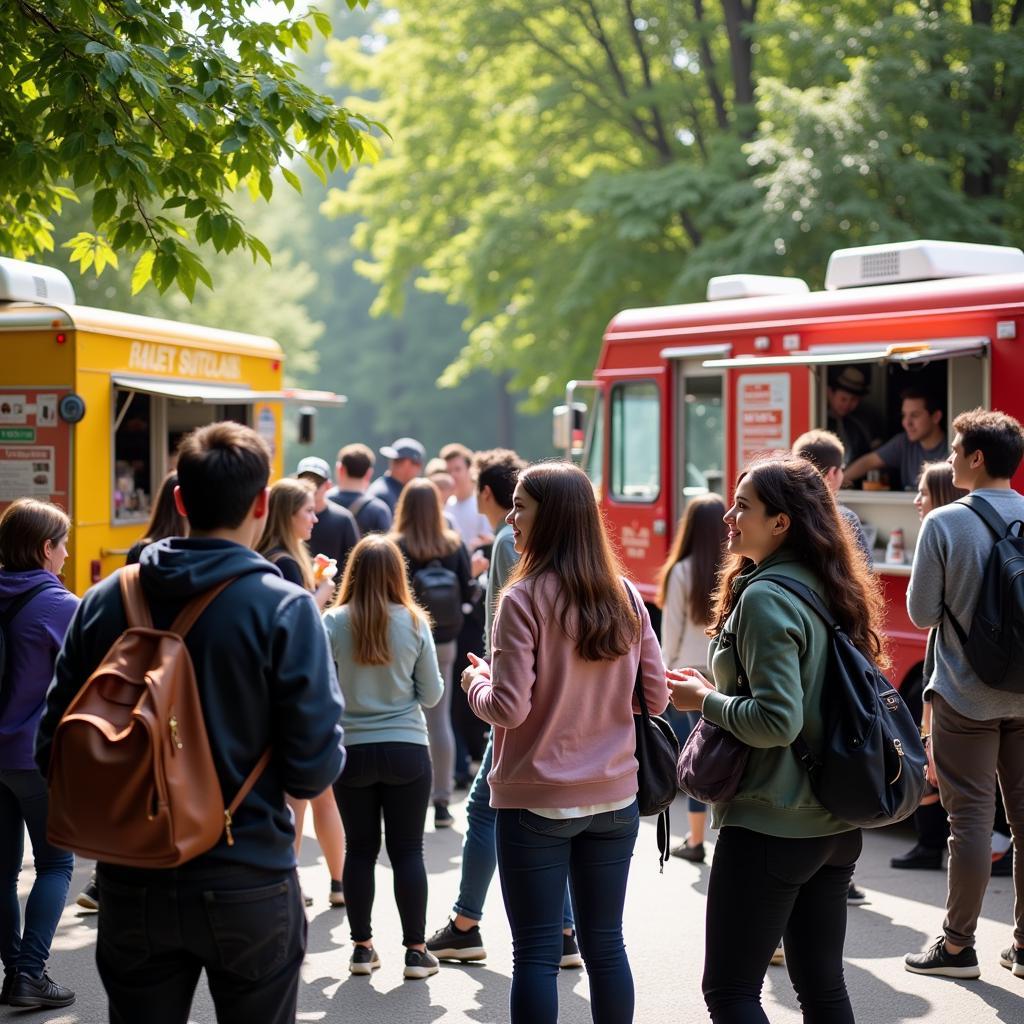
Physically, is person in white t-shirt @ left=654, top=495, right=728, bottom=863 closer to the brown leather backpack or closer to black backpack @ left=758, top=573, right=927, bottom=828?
black backpack @ left=758, top=573, right=927, bottom=828

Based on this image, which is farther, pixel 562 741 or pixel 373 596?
pixel 373 596

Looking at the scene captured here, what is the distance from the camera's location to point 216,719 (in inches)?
114

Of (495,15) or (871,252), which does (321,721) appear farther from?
(495,15)

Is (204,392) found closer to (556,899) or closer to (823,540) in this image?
(556,899)

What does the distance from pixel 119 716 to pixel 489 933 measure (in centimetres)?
353

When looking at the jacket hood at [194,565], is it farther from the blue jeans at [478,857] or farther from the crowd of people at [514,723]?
the blue jeans at [478,857]

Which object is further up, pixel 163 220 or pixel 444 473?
pixel 163 220

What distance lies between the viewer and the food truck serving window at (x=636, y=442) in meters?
9.90

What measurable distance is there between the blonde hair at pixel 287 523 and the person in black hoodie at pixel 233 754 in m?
3.17

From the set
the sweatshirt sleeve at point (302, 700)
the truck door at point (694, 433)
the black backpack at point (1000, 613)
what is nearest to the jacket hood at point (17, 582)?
the sweatshirt sleeve at point (302, 700)

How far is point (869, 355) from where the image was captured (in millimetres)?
7723

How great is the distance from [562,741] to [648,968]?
207 cm

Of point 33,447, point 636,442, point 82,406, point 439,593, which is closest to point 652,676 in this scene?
point 439,593

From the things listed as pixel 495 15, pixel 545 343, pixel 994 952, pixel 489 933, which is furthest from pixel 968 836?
pixel 495 15
